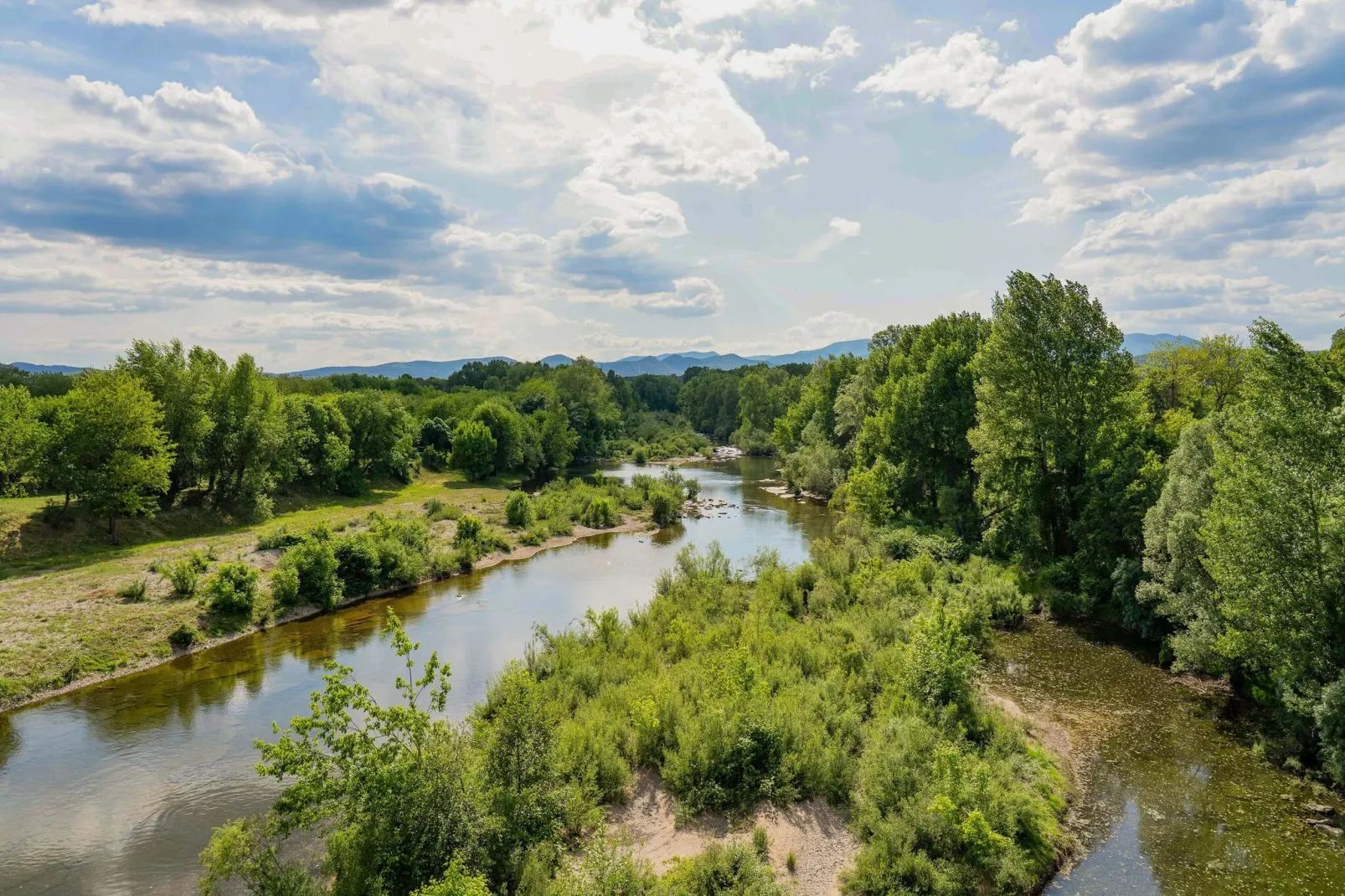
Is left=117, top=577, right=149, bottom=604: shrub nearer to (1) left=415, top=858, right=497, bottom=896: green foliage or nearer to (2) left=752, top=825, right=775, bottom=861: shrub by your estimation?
(1) left=415, top=858, right=497, bottom=896: green foliage

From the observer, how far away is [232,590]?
99.0 feet

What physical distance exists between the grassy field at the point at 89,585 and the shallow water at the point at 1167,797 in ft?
103

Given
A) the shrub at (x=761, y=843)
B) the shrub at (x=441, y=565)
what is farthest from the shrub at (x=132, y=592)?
the shrub at (x=761, y=843)

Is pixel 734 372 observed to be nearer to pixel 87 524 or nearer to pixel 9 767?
pixel 87 524

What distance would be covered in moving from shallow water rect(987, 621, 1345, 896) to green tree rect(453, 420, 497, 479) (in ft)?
185

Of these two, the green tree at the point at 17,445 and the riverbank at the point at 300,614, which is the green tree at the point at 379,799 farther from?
the green tree at the point at 17,445

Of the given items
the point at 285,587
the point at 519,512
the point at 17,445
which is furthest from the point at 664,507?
the point at 17,445

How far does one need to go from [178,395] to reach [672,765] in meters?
40.8

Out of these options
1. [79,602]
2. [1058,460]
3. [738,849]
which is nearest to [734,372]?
[1058,460]

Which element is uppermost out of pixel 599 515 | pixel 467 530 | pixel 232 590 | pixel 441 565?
pixel 232 590

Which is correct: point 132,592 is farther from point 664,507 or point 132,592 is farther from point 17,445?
point 664,507

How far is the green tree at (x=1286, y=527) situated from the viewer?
15.9m

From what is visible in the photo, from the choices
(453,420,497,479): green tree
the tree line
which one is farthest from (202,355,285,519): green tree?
the tree line

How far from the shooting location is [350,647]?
93.9 feet
